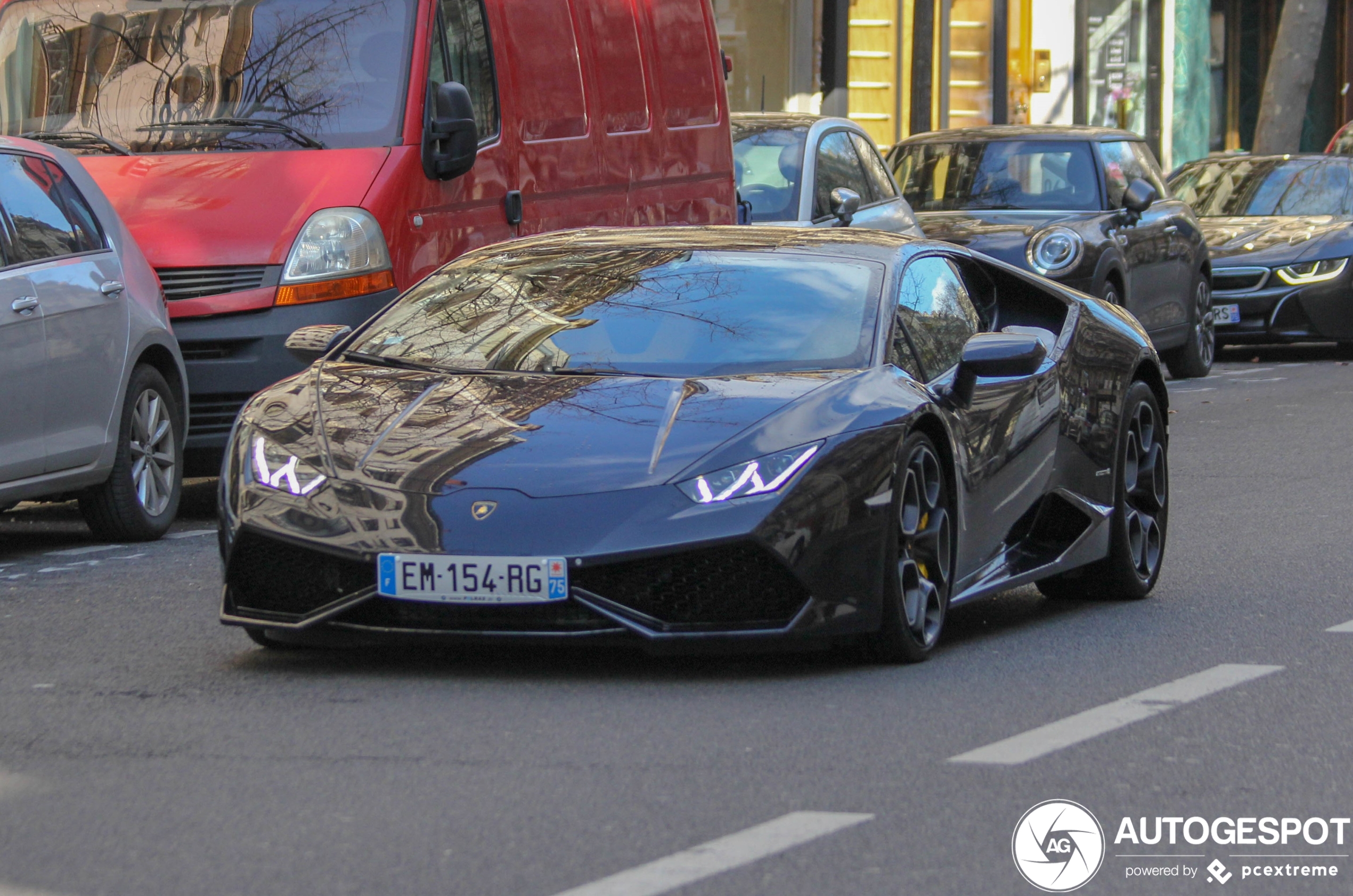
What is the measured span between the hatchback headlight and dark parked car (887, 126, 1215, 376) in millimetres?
6305

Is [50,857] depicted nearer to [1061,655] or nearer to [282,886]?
[282,886]

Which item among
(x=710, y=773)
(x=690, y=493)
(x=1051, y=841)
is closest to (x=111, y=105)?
(x=690, y=493)

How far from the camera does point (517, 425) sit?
250 inches

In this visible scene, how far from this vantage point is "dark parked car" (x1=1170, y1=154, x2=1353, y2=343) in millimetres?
19125

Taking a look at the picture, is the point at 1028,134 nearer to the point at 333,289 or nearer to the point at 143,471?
the point at 333,289

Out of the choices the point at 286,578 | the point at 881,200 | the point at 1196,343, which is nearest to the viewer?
the point at 286,578

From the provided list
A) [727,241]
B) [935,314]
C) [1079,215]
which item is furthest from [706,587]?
[1079,215]

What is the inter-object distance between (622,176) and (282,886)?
8.24m

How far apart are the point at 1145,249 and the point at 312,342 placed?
34.1ft

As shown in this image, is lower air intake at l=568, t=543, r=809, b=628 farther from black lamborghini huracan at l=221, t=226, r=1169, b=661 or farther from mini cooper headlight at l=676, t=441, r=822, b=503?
mini cooper headlight at l=676, t=441, r=822, b=503

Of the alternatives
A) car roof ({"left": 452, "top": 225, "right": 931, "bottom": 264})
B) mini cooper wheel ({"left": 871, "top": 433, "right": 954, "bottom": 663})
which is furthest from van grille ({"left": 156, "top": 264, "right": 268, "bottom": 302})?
mini cooper wheel ({"left": 871, "top": 433, "right": 954, "bottom": 663})

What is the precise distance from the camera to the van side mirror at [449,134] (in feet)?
34.2

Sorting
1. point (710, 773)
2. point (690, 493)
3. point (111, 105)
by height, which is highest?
point (111, 105)

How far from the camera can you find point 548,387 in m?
6.62
